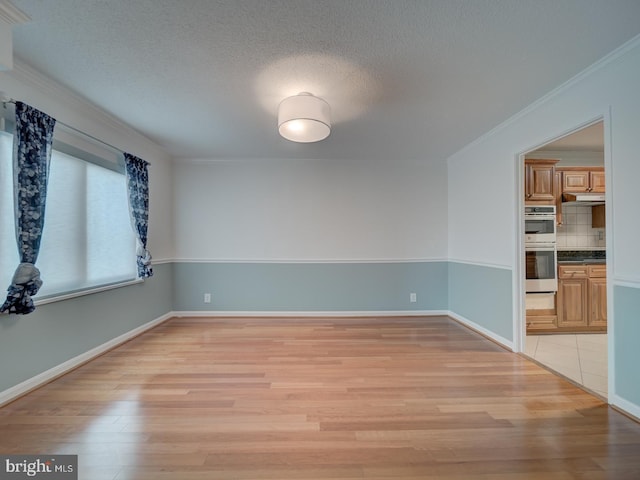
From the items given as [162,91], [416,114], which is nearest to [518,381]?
[416,114]

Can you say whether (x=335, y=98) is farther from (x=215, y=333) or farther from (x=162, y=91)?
(x=215, y=333)

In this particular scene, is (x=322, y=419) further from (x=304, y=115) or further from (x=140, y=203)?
(x=140, y=203)

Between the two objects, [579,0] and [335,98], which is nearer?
[579,0]

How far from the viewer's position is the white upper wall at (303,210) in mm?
4336

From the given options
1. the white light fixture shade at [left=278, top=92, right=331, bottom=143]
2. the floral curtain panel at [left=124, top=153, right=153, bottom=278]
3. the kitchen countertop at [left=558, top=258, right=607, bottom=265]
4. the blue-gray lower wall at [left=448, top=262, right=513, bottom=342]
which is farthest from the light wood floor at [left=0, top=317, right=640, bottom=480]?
the white light fixture shade at [left=278, top=92, right=331, bottom=143]

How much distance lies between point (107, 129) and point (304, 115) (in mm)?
2235

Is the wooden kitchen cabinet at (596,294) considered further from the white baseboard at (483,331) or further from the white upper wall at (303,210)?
the white upper wall at (303,210)

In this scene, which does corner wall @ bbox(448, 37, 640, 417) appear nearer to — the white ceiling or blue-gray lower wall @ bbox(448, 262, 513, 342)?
blue-gray lower wall @ bbox(448, 262, 513, 342)

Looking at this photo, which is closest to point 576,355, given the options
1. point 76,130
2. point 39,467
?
point 39,467

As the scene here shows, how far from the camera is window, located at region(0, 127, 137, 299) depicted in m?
2.06

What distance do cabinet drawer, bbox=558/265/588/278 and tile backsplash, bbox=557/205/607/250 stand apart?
0.50 metres

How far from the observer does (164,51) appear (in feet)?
6.14

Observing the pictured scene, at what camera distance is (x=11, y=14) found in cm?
158

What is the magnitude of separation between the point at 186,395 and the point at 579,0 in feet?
11.3
